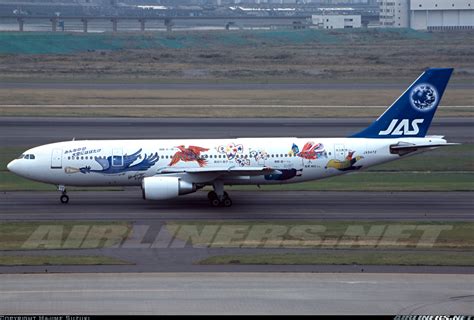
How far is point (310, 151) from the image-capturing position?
5281cm

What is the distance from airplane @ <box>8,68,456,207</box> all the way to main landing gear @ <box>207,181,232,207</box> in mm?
57

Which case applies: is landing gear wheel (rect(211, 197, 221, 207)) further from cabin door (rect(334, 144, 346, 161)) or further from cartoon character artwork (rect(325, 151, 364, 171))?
cabin door (rect(334, 144, 346, 161))

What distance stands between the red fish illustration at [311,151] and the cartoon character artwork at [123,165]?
839cm

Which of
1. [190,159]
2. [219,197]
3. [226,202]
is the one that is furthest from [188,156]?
→ [226,202]

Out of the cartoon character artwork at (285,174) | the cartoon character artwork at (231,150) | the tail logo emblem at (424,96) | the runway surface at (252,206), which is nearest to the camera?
the runway surface at (252,206)

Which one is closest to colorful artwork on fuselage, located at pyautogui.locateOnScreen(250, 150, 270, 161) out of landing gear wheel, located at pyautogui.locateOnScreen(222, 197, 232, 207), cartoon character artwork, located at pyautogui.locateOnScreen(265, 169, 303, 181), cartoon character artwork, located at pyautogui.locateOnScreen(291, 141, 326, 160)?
cartoon character artwork, located at pyautogui.locateOnScreen(265, 169, 303, 181)

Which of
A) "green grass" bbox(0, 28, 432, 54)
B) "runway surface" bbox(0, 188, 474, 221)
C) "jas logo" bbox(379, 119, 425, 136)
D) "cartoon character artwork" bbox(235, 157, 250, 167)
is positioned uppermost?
"green grass" bbox(0, 28, 432, 54)

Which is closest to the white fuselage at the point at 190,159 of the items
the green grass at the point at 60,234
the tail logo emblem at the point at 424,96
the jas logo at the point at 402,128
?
the jas logo at the point at 402,128

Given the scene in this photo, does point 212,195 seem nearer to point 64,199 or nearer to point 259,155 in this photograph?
point 259,155

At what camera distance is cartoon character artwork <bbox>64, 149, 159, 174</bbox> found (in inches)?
2060

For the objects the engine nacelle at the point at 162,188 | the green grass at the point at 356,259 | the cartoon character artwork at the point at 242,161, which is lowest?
the green grass at the point at 356,259

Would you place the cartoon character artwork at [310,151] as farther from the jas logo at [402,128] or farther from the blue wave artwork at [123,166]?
the blue wave artwork at [123,166]

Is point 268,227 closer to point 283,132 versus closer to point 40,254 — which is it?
point 40,254

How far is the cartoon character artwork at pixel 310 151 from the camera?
2076 inches
